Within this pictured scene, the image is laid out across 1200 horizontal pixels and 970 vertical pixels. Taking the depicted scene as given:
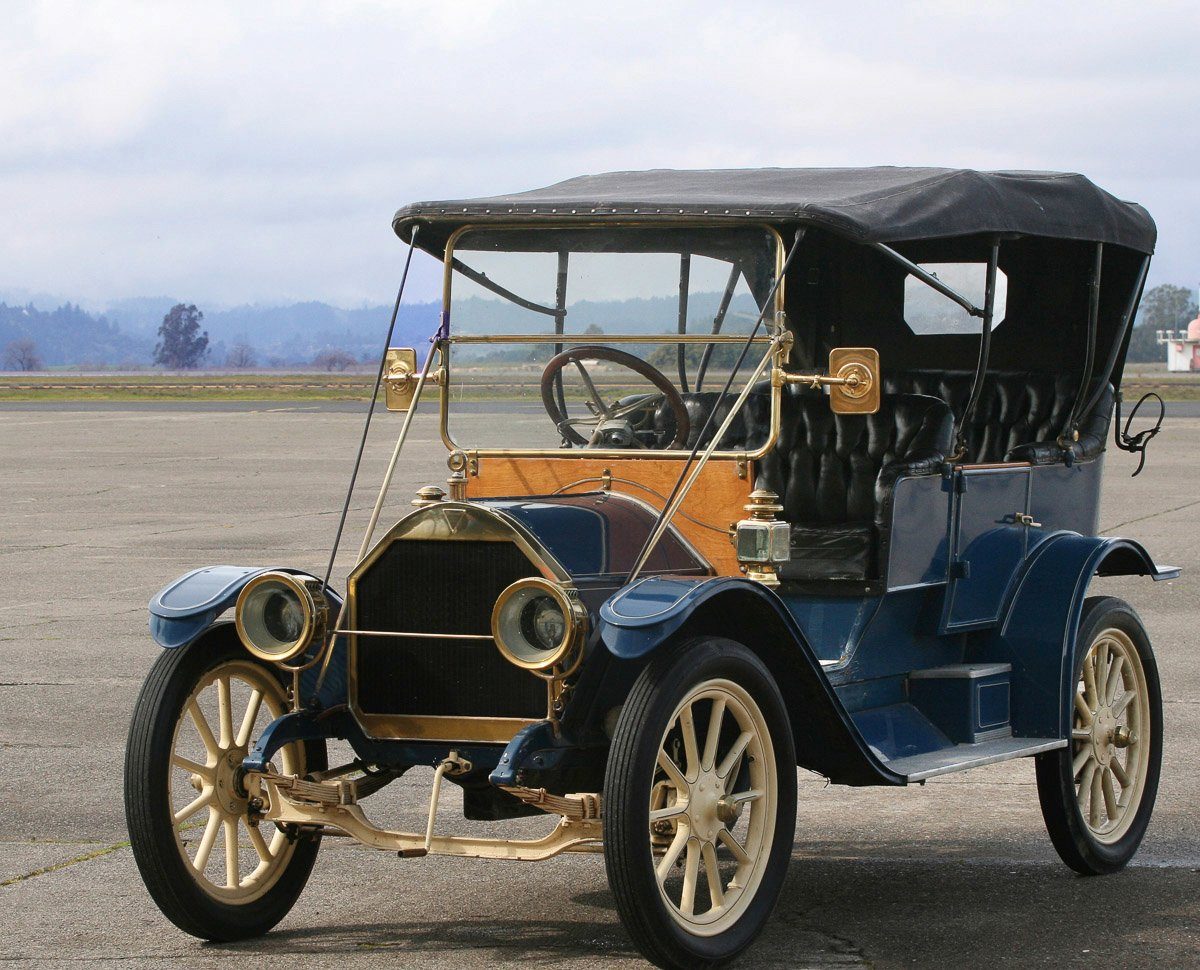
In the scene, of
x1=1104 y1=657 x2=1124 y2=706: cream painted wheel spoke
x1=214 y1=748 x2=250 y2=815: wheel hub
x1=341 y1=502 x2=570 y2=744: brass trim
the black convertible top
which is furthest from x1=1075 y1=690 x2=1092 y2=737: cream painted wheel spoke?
x1=214 y1=748 x2=250 y2=815: wheel hub

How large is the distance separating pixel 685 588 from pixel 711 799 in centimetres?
56

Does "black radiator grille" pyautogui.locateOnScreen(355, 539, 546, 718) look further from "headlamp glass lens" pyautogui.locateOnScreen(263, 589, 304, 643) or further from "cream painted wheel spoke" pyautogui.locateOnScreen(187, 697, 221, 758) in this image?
"cream painted wheel spoke" pyautogui.locateOnScreen(187, 697, 221, 758)

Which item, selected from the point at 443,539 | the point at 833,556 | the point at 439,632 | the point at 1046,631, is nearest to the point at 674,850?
the point at 439,632

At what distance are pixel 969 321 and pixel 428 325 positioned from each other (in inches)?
105

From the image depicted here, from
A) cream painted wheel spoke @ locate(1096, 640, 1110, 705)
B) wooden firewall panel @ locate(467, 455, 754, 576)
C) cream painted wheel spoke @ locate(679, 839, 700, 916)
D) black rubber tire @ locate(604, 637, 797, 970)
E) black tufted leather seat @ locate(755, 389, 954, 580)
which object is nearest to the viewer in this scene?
black rubber tire @ locate(604, 637, 797, 970)

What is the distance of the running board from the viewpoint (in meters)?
5.36

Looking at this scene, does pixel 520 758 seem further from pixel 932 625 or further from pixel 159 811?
pixel 932 625

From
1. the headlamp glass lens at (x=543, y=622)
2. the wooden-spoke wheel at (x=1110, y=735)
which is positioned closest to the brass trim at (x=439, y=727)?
the headlamp glass lens at (x=543, y=622)

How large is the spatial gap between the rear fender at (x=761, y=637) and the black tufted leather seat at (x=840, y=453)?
1.02m

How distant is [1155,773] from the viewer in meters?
6.25

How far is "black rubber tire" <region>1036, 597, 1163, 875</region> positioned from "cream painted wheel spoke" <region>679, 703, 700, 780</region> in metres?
1.67

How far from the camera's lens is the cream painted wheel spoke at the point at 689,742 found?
4566 millimetres

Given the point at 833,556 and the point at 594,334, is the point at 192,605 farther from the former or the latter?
the point at 833,556

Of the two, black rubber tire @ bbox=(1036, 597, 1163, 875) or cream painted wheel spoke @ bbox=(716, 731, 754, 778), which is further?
black rubber tire @ bbox=(1036, 597, 1163, 875)
